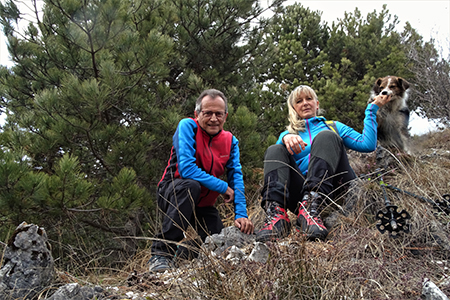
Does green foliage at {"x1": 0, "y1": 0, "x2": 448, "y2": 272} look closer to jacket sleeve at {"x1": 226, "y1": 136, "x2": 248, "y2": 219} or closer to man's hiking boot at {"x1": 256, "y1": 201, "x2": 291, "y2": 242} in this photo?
jacket sleeve at {"x1": 226, "y1": 136, "x2": 248, "y2": 219}

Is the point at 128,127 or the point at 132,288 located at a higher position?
the point at 128,127

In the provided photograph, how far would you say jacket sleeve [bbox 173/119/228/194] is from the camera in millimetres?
2330

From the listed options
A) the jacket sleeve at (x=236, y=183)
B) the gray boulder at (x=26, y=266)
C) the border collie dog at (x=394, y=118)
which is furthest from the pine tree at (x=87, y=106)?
the border collie dog at (x=394, y=118)

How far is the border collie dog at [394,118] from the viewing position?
373 cm

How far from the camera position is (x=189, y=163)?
2.34m

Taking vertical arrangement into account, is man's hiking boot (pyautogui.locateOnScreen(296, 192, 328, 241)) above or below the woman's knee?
below

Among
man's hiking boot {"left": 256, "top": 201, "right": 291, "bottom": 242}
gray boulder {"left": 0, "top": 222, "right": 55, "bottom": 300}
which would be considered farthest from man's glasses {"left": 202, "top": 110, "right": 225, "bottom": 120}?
gray boulder {"left": 0, "top": 222, "right": 55, "bottom": 300}

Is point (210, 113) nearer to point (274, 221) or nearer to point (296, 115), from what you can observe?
point (296, 115)

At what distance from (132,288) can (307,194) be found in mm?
1247

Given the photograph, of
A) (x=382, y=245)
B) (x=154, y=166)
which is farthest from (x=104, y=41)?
(x=382, y=245)

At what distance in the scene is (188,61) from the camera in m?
4.73

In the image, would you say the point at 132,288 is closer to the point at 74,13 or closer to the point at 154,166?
the point at 154,166

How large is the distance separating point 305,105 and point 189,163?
1175mm

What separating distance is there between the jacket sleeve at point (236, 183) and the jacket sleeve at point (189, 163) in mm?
143
